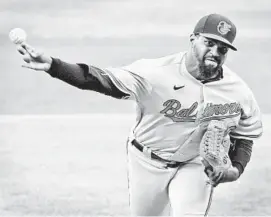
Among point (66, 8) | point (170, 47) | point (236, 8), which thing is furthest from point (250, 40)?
point (66, 8)

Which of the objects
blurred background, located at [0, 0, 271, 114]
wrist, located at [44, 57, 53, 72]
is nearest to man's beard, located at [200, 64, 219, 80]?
blurred background, located at [0, 0, 271, 114]

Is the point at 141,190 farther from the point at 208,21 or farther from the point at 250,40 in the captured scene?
the point at 250,40

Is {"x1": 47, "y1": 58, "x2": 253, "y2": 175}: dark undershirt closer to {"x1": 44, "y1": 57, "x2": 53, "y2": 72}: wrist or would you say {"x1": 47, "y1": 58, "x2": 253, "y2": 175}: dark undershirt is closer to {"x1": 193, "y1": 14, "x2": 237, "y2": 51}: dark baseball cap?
{"x1": 44, "y1": 57, "x2": 53, "y2": 72}: wrist

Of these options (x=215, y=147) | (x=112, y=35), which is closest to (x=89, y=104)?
(x=112, y=35)

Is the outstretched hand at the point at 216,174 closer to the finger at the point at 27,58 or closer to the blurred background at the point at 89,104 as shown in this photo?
the blurred background at the point at 89,104

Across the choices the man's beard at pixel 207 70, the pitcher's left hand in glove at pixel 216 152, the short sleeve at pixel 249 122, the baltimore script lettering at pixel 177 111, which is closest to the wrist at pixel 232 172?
the pitcher's left hand in glove at pixel 216 152

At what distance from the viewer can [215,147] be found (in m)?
2.50

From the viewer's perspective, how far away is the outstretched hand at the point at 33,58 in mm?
2031

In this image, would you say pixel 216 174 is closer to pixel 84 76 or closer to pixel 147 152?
pixel 147 152

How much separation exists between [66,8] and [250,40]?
0.83m

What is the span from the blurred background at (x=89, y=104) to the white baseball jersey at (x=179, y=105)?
0.39 m

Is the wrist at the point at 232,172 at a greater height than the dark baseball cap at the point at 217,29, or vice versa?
the dark baseball cap at the point at 217,29

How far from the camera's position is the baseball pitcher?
2.46 meters

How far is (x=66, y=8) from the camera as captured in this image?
300cm
